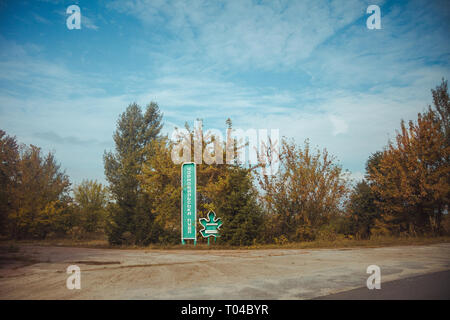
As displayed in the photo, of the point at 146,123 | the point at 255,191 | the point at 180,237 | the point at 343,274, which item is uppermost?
the point at 146,123

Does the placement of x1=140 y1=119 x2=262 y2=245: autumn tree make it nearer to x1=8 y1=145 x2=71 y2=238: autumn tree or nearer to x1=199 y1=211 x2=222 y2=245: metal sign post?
x1=199 y1=211 x2=222 y2=245: metal sign post

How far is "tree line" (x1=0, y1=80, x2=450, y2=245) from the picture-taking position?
49.1 feet

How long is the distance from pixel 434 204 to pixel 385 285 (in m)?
16.1

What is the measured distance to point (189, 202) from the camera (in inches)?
648

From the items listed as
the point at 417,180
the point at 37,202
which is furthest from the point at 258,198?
the point at 37,202

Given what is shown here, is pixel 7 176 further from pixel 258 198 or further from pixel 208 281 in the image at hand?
pixel 208 281

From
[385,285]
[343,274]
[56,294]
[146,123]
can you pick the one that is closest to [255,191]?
[343,274]

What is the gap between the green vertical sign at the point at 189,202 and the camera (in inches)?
642

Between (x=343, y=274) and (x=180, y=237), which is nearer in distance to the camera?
(x=343, y=274)

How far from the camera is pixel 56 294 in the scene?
4.56 metres

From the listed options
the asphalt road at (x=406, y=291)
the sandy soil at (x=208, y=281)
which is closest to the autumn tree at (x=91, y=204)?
the sandy soil at (x=208, y=281)

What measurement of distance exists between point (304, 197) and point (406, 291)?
10509 millimetres

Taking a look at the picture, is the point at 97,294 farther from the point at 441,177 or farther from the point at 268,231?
the point at 441,177

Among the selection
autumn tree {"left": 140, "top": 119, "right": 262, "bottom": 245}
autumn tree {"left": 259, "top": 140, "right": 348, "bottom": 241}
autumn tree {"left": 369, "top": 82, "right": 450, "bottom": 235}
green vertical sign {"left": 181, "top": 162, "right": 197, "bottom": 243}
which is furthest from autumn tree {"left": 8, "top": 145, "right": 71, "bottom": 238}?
autumn tree {"left": 369, "top": 82, "right": 450, "bottom": 235}
